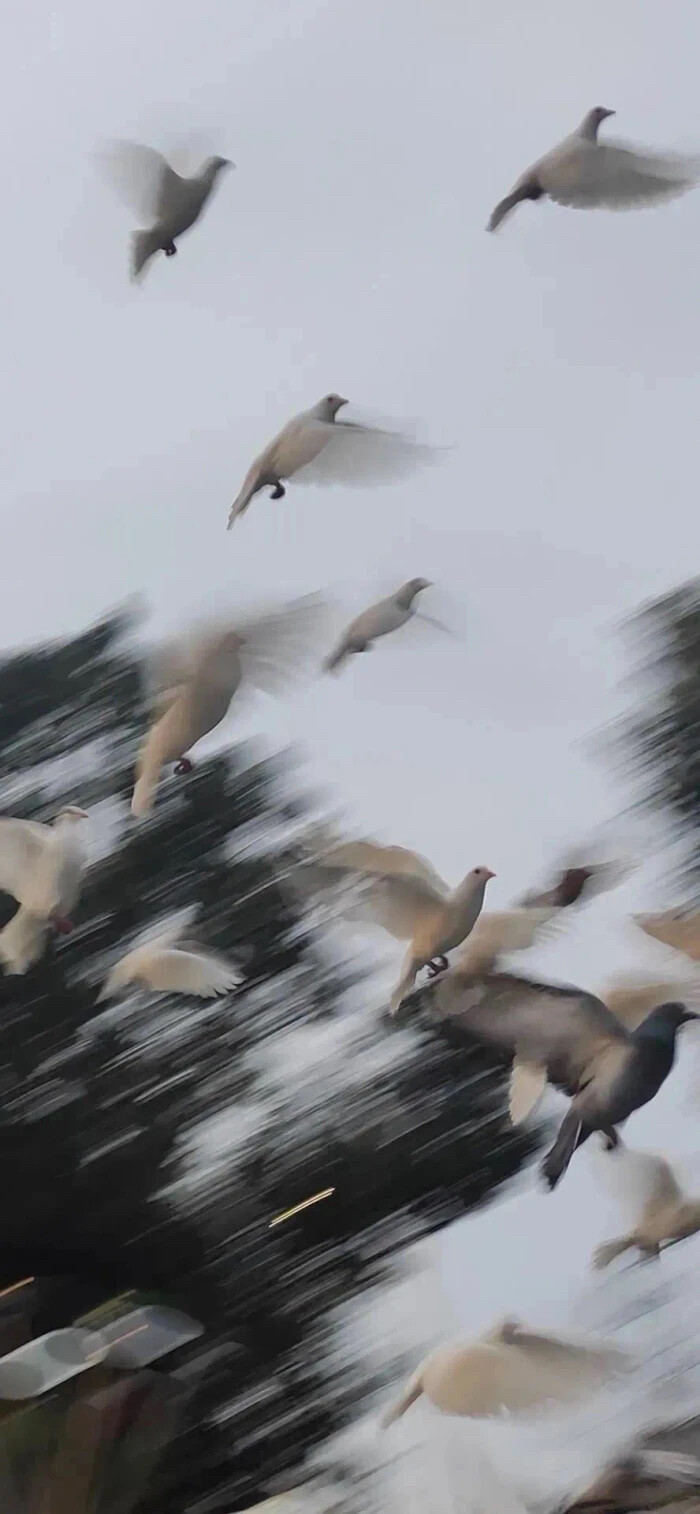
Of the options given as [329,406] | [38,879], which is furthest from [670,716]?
[38,879]

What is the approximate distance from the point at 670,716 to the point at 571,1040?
23 cm

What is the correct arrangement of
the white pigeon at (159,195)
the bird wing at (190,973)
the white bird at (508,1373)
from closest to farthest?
1. the white bird at (508,1373)
2. the bird wing at (190,973)
3. the white pigeon at (159,195)

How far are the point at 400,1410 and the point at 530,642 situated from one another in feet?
1.69

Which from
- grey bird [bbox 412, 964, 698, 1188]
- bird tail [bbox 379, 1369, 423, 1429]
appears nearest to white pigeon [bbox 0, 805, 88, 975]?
grey bird [bbox 412, 964, 698, 1188]

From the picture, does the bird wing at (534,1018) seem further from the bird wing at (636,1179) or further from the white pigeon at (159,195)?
the white pigeon at (159,195)

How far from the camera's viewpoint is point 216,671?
93 centimetres

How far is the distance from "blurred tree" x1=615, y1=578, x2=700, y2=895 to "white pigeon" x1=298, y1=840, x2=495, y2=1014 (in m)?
0.13

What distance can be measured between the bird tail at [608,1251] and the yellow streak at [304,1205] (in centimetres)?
18

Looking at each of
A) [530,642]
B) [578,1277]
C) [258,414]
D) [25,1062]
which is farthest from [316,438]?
[578,1277]

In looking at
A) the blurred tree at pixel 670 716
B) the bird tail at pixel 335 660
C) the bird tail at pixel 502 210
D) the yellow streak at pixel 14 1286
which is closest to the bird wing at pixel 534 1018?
the blurred tree at pixel 670 716

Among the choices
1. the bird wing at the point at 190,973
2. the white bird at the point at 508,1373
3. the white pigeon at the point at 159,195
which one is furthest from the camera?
the white pigeon at the point at 159,195

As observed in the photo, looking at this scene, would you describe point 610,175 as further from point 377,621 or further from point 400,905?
point 400,905

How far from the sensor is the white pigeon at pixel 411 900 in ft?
2.80

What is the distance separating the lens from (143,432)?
3.21 ft
